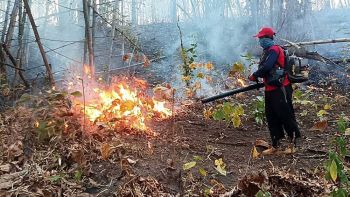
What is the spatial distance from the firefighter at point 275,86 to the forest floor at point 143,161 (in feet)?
1.47

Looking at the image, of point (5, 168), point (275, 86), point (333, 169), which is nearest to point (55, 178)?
point (5, 168)

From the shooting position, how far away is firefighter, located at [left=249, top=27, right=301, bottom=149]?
17.9ft

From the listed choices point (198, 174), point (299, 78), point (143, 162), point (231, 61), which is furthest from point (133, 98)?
point (231, 61)

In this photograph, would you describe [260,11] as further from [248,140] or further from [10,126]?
[10,126]

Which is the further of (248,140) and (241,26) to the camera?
(241,26)

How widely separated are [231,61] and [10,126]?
1085cm

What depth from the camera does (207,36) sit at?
62.8ft

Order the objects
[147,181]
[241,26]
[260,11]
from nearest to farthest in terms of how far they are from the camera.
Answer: [147,181]
[260,11]
[241,26]

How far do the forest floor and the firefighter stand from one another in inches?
17.6

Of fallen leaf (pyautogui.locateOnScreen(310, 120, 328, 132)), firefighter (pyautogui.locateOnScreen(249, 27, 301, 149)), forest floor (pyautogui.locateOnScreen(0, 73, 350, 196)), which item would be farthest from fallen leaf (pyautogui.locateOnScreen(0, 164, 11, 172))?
fallen leaf (pyautogui.locateOnScreen(310, 120, 328, 132))

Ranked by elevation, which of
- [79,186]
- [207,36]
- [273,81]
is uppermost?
[207,36]

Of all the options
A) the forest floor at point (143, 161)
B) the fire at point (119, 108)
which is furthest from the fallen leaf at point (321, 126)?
the fire at point (119, 108)

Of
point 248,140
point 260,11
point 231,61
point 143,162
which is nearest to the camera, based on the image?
point 143,162

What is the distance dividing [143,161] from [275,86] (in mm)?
2309
